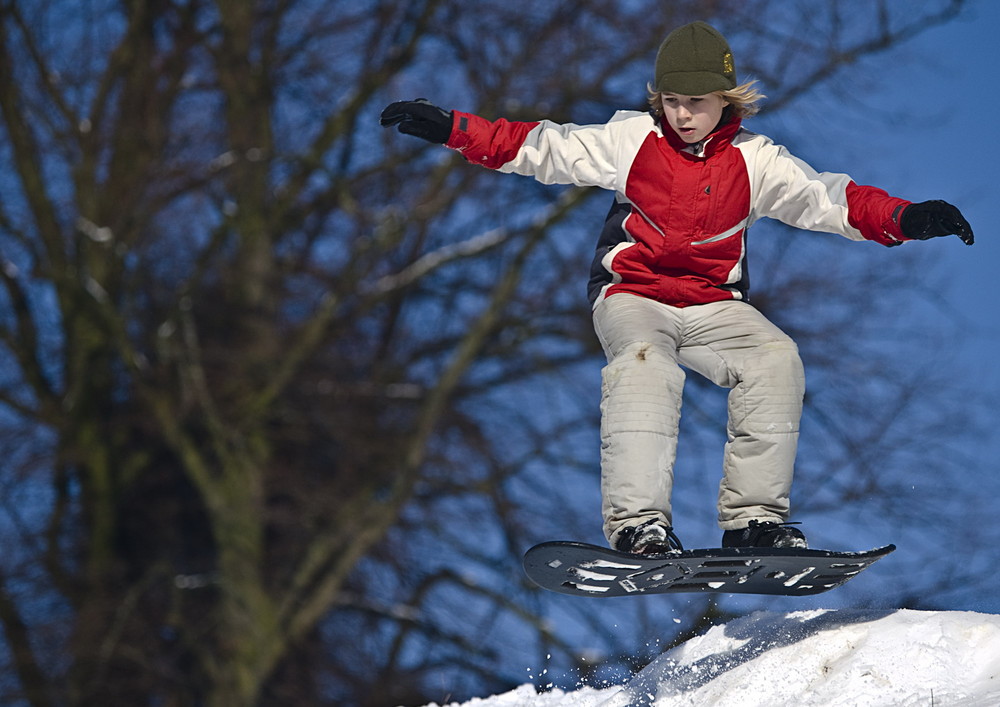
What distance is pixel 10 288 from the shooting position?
42.9ft

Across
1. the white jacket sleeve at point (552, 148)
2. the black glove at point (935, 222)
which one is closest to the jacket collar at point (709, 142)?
the white jacket sleeve at point (552, 148)

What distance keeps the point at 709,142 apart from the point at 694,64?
0.91 feet

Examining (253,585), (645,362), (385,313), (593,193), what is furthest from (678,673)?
(385,313)

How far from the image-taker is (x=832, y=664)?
3830mm

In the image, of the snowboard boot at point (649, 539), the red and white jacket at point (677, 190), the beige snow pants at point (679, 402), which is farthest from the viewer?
the red and white jacket at point (677, 190)

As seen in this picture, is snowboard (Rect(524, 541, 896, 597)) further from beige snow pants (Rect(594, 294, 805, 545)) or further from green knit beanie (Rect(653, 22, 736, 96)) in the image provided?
green knit beanie (Rect(653, 22, 736, 96))

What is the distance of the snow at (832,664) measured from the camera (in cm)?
357

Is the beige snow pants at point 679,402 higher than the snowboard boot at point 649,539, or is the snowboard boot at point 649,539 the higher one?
the beige snow pants at point 679,402

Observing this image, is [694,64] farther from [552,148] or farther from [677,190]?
[552,148]

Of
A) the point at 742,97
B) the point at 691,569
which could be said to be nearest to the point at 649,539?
the point at 691,569

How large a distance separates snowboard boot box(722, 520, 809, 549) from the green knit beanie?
4.66 ft

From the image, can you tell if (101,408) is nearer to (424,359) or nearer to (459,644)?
(424,359)

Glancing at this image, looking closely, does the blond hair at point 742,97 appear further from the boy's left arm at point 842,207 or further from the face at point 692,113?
the boy's left arm at point 842,207

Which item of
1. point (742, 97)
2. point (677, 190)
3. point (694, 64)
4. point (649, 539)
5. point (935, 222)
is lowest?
point (649, 539)
